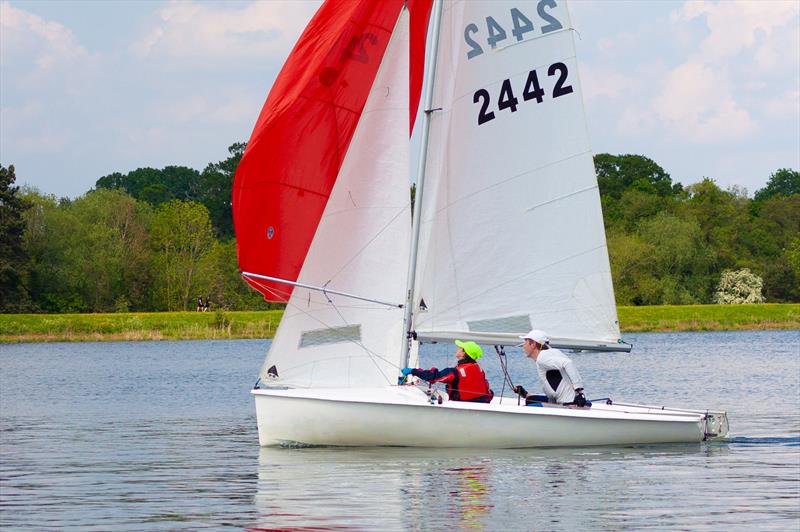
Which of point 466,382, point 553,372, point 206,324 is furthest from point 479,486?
point 206,324

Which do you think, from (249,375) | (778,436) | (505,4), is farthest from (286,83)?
(249,375)

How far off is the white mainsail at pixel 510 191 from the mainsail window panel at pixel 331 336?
919mm

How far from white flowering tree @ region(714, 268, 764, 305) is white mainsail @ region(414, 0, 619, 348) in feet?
222

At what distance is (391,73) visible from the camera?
60.4 feet

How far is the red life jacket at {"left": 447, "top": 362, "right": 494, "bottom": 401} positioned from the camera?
17.5 m

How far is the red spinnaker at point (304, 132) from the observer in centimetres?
1827

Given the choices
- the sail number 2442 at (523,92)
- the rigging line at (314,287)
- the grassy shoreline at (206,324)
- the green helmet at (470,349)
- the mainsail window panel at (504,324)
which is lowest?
the green helmet at (470,349)

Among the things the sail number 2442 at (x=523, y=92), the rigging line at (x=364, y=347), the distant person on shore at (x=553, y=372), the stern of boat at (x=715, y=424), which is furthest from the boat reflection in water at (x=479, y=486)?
the sail number 2442 at (x=523, y=92)

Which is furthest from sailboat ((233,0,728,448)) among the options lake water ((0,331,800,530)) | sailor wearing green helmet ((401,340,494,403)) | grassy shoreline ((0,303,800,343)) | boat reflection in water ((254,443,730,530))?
grassy shoreline ((0,303,800,343))

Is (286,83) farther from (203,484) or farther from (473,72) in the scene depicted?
(203,484)

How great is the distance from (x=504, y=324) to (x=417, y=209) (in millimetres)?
1896

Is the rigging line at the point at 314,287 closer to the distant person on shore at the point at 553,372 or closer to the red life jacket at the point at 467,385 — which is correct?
the red life jacket at the point at 467,385

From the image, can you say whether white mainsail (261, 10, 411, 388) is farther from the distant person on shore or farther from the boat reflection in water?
the distant person on shore

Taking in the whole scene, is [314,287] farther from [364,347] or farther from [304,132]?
[304,132]
